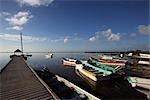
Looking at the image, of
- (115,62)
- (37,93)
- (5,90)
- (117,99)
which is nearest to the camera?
(37,93)

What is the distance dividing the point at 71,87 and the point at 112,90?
4318mm

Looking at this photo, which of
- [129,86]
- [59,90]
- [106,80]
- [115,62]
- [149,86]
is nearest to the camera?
[59,90]

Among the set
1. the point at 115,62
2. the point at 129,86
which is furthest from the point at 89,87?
the point at 115,62

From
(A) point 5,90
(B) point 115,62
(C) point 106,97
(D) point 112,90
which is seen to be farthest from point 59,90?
(B) point 115,62

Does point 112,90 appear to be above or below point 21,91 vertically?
below

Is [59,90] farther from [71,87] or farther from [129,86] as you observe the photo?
[129,86]

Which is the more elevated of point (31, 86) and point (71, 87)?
point (31, 86)

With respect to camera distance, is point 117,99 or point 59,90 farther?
point 59,90

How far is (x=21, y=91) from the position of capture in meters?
10.5

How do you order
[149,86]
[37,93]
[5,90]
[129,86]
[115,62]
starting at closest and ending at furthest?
[37,93] → [5,90] → [149,86] → [129,86] → [115,62]

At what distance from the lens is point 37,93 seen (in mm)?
9961

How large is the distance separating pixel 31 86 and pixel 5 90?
1.53 metres

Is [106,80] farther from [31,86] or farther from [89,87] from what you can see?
[31,86]

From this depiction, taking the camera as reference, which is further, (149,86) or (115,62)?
(115,62)
